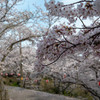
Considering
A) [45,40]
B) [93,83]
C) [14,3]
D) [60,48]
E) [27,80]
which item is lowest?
[27,80]

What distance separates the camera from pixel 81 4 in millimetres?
1896

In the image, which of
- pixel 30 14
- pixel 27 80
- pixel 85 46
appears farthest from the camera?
pixel 27 80

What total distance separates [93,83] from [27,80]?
9.22 metres

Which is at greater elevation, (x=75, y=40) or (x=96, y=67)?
(x=75, y=40)

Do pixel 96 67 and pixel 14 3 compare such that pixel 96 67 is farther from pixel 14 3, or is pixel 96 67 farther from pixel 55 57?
pixel 14 3

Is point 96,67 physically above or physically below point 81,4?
below

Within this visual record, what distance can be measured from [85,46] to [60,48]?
13.3 inches

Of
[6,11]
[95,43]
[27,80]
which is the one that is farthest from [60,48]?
[27,80]

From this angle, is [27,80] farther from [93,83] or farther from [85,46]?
[85,46]

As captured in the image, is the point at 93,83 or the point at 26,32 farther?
the point at 26,32

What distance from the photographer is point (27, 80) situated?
13.4m

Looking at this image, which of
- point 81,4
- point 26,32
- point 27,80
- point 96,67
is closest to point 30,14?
point 26,32

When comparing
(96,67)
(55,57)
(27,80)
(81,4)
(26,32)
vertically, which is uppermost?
(26,32)

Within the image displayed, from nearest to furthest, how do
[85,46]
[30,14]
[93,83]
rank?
[85,46] → [93,83] → [30,14]
